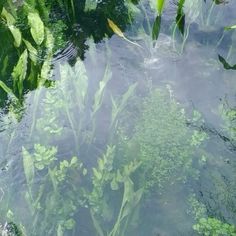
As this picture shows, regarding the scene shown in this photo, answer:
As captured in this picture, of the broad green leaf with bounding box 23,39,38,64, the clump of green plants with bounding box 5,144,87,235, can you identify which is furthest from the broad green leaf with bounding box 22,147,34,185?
the broad green leaf with bounding box 23,39,38,64

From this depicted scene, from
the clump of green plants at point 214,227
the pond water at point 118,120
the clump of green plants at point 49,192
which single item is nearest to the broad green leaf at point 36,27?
the pond water at point 118,120

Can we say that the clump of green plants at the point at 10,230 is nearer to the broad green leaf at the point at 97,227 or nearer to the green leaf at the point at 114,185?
the broad green leaf at the point at 97,227

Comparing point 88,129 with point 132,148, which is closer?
point 132,148

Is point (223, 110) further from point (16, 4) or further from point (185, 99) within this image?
point (16, 4)

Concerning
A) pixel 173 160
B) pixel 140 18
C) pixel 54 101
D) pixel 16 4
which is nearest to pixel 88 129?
pixel 54 101

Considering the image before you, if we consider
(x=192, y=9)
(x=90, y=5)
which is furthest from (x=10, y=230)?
(x=192, y=9)

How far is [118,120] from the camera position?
6.95 feet

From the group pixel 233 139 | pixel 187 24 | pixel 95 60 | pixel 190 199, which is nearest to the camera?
pixel 190 199

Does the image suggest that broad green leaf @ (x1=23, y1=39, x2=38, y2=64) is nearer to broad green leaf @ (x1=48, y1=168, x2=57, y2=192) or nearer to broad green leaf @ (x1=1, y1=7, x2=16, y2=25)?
broad green leaf @ (x1=1, y1=7, x2=16, y2=25)

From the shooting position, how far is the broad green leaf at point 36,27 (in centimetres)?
222

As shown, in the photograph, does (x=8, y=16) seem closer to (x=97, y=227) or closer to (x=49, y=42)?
(x=49, y=42)

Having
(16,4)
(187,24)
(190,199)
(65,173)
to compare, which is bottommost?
(190,199)

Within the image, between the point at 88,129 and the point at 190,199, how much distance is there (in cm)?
59

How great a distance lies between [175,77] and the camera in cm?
232
